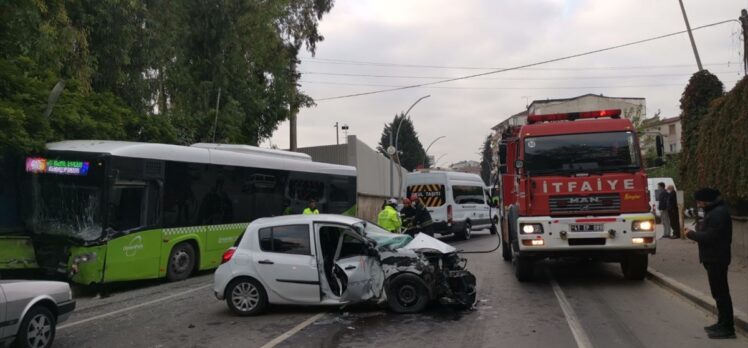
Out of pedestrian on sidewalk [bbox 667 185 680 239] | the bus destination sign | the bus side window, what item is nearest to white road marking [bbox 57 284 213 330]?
the bus side window

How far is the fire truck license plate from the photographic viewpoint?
31.4ft

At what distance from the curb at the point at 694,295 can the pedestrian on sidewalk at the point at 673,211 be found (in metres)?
6.67

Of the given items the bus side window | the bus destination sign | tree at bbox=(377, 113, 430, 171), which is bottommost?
the bus side window

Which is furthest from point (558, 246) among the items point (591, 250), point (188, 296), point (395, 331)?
point (188, 296)

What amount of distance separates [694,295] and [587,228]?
1803 millimetres

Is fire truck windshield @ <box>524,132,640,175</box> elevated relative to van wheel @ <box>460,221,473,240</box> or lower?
elevated

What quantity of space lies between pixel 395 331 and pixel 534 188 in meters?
4.19

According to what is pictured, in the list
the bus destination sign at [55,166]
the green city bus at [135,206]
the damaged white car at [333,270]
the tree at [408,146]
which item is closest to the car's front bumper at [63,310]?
the damaged white car at [333,270]

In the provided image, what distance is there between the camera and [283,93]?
1016 inches

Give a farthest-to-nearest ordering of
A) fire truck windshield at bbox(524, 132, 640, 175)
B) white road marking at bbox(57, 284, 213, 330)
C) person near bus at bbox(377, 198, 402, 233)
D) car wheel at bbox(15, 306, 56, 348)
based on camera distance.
Result: person near bus at bbox(377, 198, 402, 233) → fire truck windshield at bbox(524, 132, 640, 175) → white road marking at bbox(57, 284, 213, 330) → car wheel at bbox(15, 306, 56, 348)

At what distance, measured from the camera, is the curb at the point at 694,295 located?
Result: 687 cm

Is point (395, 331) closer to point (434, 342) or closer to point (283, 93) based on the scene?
point (434, 342)

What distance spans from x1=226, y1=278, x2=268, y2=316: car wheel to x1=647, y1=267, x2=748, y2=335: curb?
19.5 feet

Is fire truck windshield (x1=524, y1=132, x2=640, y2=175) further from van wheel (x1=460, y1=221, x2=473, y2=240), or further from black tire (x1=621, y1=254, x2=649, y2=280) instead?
van wheel (x1=460, y1=221, x2=473, y2=240)
